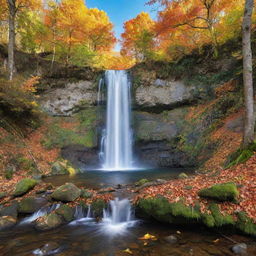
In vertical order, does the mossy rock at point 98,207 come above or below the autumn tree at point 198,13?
below

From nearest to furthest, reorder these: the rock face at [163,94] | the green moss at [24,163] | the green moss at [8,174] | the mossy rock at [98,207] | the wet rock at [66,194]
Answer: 1. the mossy rock at [98,207]
2. the wet rock at [66,194]
3. the green moss at [8,174]
4. the green moss at [24,163]
5. the rock face at [163,94]

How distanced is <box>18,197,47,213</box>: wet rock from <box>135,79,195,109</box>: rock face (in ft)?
41.0

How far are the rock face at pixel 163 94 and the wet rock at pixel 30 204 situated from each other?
12.5 meters

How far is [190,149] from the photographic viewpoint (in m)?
12.9

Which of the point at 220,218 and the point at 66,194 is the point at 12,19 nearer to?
the point at 66,194

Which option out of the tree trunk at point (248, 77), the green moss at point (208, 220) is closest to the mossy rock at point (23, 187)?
the green moss at point (208, 220)

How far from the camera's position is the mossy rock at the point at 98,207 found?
5555mm

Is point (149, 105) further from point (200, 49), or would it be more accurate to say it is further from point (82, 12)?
point (82, 12)

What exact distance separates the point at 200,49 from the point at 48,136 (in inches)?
557

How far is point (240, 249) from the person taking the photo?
11.2 feet

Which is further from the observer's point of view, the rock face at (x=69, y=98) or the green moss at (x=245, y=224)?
the rock face at (x=69, y=98)

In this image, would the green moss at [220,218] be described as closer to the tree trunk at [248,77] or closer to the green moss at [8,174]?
the tree trunk at [248,77]

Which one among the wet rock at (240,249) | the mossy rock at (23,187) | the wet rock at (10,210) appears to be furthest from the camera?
the mossy rock at (23,187)

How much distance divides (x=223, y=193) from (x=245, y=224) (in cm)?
68
